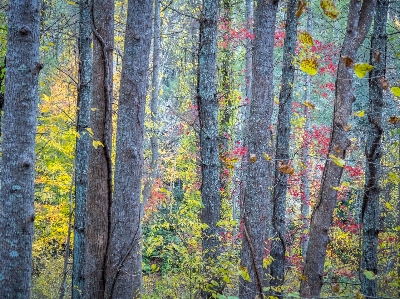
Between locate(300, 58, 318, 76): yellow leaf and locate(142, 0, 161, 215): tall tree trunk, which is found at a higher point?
locate(142, 0, 161, 215): tall tree trunk

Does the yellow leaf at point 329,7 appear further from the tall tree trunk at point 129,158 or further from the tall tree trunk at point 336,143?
the tall tree trunk at point 129,158

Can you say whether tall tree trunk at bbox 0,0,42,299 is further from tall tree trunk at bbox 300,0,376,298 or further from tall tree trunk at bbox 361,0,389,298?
tall tree trunk at bbox 361,0,389,298

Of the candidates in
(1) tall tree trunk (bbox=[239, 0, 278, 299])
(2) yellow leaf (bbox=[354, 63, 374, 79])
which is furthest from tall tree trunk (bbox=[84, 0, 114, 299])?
(2) yellow leaf (bbox=[354, 63, 374, 79])

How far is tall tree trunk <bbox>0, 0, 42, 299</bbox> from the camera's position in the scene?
3.37 m

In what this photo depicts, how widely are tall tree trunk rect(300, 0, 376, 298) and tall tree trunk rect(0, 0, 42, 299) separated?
9.68ft

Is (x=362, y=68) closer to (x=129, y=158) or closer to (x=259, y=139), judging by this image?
(x=259, y=139)

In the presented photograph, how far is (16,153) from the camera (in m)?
3.39

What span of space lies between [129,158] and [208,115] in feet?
9.55

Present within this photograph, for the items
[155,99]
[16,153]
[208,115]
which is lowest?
[16,153]

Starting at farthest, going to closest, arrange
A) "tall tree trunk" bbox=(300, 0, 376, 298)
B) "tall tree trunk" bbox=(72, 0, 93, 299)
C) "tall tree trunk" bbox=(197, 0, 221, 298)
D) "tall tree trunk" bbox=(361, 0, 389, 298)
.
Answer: "tall tree trunk" bbox=(72, 0, 93, 299), "tall tree trunk" bbox=(197, 0, 221, 298), "tall tree trunk" bbox=(361, 0, 389, 298), "tall tree trunk" bbox=(300, 0, 376, 298)

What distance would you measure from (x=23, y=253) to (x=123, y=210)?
166 centimetres

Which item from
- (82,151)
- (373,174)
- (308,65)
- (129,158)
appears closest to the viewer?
(308,65)

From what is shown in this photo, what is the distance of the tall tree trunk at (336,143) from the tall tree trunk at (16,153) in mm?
2949

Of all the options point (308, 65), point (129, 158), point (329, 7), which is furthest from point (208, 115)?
point (329, 7)
